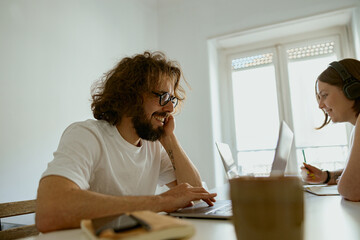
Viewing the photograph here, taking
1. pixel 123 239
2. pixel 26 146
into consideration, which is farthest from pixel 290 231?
pixel 26 146

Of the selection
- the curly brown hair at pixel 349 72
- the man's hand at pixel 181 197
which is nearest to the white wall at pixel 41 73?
the man's hand at pixel 181 197

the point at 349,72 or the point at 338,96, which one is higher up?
the point at 349,72

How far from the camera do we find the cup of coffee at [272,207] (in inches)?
13.1

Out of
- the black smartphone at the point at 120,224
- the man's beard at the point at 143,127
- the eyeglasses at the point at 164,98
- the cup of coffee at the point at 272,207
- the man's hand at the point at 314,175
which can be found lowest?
the man's hand at the point at 314,175

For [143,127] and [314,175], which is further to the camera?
[314,175]

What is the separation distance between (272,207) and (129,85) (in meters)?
1.06

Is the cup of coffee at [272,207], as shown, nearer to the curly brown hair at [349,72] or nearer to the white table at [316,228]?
the white table at [316,228]

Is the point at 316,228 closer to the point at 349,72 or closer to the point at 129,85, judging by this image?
the point at 129,85

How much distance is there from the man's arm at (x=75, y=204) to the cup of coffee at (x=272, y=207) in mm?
431

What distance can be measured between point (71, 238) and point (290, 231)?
0.44 m

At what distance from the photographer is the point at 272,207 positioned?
0.33 meters

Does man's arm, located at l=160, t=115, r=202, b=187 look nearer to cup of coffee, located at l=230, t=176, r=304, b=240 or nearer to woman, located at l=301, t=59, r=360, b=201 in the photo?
woman, located at l=301, t=59, r=360, b=201

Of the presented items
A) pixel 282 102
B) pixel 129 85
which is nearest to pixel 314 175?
pixel 129 85

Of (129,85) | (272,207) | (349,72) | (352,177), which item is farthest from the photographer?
(349,72)
